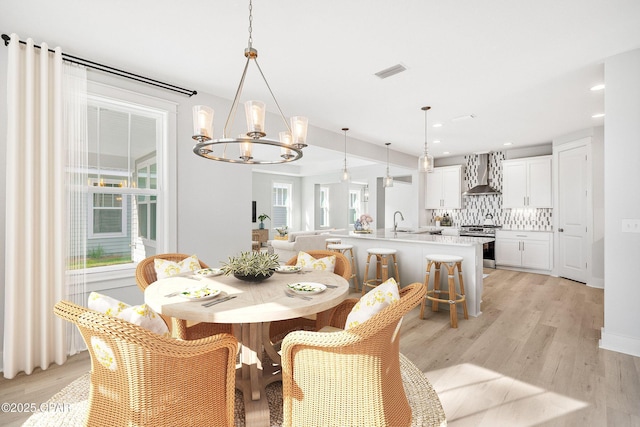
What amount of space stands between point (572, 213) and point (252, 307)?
6.12 meters

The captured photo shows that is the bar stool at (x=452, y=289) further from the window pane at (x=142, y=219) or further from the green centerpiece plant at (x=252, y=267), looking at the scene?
the window pane at (x=142, y=219)

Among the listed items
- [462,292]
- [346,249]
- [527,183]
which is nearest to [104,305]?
[462,292]

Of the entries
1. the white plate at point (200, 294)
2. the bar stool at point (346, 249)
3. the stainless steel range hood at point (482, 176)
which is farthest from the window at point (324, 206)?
the white plate at point (200, 294)

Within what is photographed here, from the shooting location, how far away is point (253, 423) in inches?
67.6

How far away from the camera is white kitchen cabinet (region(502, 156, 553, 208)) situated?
5938mm

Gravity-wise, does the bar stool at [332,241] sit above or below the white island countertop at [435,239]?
below

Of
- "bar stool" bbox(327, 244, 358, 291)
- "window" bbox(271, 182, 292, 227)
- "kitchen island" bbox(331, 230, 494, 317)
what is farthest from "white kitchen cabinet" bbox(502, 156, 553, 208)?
"window" bbox(271, 182, 292, 227)

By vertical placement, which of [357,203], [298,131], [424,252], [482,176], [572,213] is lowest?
[424,252]

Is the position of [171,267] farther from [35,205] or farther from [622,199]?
[622,199]

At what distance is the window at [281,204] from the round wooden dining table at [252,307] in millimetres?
8253

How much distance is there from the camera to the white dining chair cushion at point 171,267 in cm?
246

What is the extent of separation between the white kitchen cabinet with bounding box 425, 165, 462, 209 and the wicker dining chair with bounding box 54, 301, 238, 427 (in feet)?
22.4

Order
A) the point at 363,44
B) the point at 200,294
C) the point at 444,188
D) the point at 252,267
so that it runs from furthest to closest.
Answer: the point at 444,188
the point at 363,44
the point at 252,267
the point at 200,294

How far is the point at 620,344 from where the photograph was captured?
2658 mm
